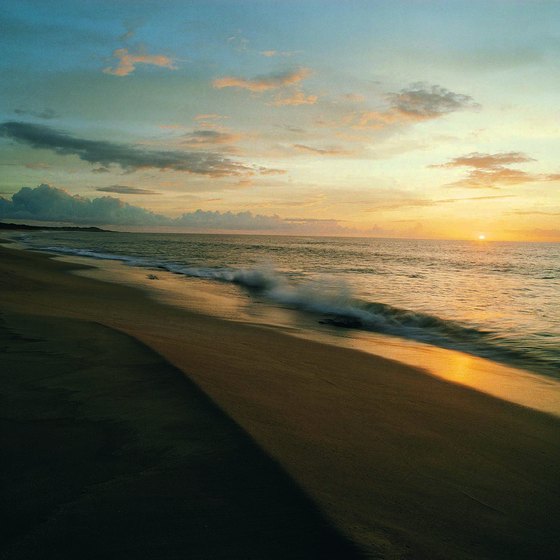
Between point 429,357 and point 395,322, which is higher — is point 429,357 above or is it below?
below

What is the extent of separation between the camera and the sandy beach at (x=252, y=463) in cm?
219

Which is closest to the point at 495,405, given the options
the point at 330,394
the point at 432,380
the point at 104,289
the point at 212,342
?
the point at 432,380

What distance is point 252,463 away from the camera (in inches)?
112

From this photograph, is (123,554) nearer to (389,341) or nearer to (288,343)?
(288,343)

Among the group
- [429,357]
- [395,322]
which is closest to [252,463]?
[429,357]

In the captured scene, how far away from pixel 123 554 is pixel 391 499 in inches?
63.1

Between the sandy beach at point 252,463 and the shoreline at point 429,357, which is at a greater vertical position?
the sandy beach at point 252,463

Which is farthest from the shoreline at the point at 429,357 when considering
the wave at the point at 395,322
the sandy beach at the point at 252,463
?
the sandy beach at the point at 252,463

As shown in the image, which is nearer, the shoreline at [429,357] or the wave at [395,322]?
the shoreline at [429,357]

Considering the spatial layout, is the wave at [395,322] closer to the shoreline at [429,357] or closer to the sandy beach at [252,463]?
the shoreline at [429,357]

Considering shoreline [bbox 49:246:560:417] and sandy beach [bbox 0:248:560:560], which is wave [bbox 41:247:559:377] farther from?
sandy beach [bbox 0:248:560:560]

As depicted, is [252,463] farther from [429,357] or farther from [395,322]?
[395,322]

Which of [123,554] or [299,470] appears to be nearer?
[123,554]

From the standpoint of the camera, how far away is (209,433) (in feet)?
10.7
